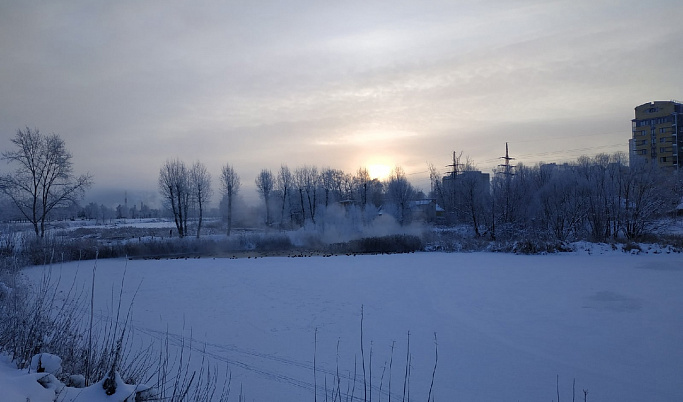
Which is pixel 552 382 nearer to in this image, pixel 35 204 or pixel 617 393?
pixel 617 393

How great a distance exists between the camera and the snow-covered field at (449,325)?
591 centimetres

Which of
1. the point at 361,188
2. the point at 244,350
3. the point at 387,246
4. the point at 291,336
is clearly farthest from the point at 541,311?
the point at 361,188

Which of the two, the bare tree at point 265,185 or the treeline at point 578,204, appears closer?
the treeline at point 578,204

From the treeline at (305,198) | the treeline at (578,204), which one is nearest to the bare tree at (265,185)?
the treeline at (305,198)

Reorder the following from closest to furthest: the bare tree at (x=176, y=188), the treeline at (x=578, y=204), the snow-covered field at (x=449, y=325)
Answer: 1. the snow-covered field at (x=449, y=325)
2. the treeline at (x=578, y=204)
3. the bare tree at (x=176, y=188)

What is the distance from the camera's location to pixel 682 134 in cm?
4512

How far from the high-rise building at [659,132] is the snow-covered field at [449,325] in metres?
39.1

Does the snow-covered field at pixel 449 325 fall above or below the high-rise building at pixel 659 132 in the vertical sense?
below

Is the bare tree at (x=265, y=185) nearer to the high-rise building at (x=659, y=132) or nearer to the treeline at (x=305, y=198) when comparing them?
the treeline at (x=305, y=198)

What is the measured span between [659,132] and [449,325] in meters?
52.7

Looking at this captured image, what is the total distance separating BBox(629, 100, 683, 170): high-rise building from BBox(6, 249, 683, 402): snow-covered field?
3909 centimetres

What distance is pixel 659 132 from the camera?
4625 cm

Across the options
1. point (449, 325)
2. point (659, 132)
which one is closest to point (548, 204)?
point (449, 325)

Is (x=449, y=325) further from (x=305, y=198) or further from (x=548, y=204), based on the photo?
(x=305, y=198)
